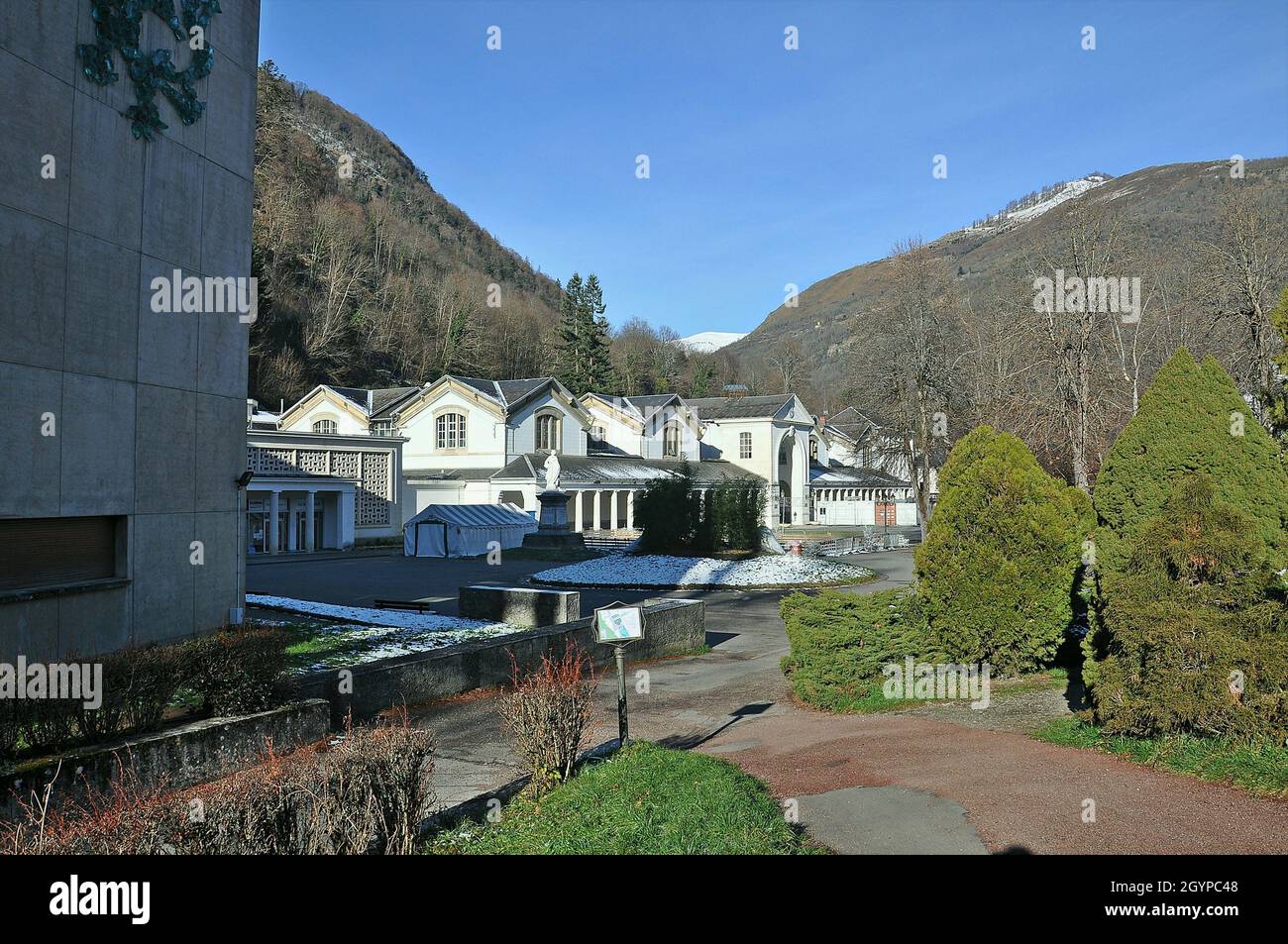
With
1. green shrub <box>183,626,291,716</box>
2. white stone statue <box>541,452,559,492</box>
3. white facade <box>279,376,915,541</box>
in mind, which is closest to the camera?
green shrub <box>183,626,291,716</box>

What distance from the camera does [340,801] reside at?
5672 millimetres

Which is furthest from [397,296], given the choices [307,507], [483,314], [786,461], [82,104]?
[82,104]

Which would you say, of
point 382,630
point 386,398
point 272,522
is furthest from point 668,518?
point 386,398

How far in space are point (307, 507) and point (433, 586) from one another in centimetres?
1837

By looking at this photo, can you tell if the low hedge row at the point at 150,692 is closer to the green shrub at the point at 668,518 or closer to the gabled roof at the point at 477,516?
the green shrub at the point at 668,518

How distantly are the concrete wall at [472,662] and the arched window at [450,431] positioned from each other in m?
37.3

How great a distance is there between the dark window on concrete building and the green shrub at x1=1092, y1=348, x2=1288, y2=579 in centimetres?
1291

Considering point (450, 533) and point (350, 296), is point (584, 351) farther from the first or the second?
point (450, 533)

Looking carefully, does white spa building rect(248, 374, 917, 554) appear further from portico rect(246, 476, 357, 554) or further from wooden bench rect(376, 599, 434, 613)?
wooden bench rect(376, 599, 434, 613)

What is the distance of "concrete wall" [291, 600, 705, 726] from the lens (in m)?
11.0

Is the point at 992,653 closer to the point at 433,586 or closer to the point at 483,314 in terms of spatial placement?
the point at 433,586

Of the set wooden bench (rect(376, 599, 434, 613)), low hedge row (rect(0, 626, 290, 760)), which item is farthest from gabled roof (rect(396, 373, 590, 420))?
low hedge row (rect(0, 626, 290, 760))

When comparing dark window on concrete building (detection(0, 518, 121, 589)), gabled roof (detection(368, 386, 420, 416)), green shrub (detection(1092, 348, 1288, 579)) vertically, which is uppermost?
gabled roof (detection(368, 386, 420, 416))

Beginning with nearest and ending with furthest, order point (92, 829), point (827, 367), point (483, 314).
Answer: point (92, 829), point (483, 314), point (827, 367)
